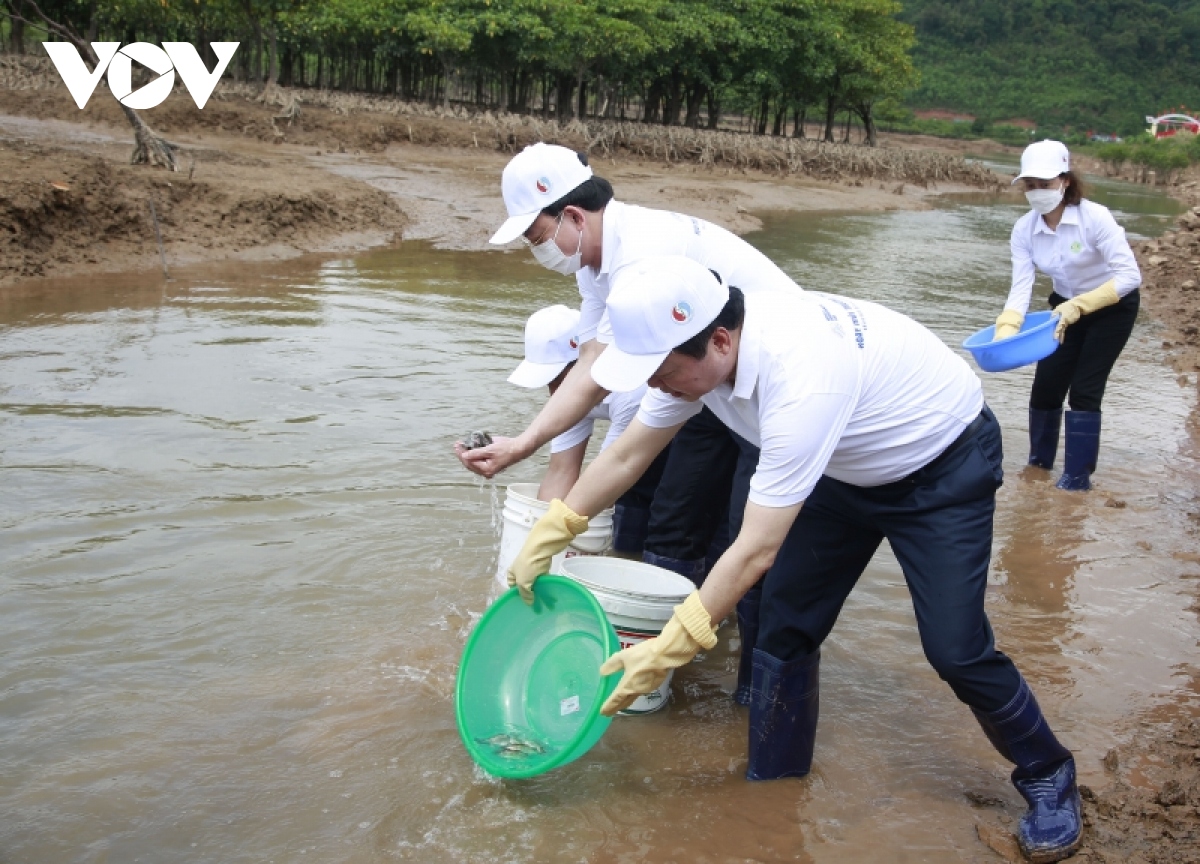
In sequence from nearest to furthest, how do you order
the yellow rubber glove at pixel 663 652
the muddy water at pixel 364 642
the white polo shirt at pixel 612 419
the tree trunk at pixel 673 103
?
the yellow rubber glove at pixel 663 652 < the muddy water at pixel 364 642 < the white polo shirt at pixel 612 419 < the tree trunk at pixel 673 103

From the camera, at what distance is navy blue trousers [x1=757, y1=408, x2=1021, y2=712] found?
2.90 m

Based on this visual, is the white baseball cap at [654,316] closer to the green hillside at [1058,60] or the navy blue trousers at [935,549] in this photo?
the navy blue trousers at [935,549]

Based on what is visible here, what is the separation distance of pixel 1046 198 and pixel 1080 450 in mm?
1523

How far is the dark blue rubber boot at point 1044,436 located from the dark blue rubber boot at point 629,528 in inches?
122

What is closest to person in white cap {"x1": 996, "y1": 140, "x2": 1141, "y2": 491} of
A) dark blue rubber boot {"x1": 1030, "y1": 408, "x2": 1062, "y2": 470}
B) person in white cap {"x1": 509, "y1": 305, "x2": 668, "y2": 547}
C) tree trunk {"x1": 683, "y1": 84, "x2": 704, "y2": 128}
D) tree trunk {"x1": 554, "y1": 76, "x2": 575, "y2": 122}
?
dark blue rubber boot {"x1": 1030, "y1": 408, "x2": 1062, "y2": 470}

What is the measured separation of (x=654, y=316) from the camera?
2500mm

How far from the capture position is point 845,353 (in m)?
2.66

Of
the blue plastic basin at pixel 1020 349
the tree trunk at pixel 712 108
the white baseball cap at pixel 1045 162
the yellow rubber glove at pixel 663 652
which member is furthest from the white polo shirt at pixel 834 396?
the tree trunk at pixel 712 108

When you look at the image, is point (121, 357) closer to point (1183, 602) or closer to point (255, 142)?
point (1183, 602)

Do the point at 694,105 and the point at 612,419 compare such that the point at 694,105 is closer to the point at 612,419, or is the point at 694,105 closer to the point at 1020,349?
the point at 1020,349

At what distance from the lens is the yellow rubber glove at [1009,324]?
19.4 ft

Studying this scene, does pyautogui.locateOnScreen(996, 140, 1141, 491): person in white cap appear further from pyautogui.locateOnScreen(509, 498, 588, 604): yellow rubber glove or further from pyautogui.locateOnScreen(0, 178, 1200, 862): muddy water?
pyautogui.locateOnScreen(509, 498, 588, 604): yellow rubber glove

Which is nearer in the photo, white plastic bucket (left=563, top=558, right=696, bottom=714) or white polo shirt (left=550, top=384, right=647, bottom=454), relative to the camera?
white plastic bucket (left=563, top=558, right=696, bottom=714)

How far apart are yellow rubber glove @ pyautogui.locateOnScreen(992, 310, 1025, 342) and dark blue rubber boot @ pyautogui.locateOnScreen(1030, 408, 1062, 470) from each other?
3.17 ft
